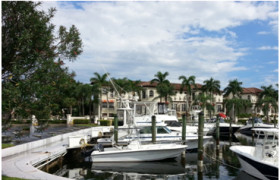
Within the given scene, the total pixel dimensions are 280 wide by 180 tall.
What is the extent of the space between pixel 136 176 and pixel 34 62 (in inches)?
436

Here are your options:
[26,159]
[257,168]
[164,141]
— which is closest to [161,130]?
[164,141]

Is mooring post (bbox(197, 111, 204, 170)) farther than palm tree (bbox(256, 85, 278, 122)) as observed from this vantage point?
No

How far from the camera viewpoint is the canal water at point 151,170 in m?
17.8

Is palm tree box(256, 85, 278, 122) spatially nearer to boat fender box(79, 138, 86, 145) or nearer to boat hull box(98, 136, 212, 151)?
boat hull box(98, 136, 212, 151)

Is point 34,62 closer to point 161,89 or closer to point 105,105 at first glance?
point 161,89

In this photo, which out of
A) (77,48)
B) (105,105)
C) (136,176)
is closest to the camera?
(77,48)

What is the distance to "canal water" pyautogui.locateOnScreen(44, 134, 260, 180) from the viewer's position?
17.8 meters

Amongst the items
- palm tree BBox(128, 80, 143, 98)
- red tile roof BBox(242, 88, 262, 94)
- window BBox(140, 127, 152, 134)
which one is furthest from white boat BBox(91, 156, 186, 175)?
red tile roof BBox(242, 88, 262, 94)

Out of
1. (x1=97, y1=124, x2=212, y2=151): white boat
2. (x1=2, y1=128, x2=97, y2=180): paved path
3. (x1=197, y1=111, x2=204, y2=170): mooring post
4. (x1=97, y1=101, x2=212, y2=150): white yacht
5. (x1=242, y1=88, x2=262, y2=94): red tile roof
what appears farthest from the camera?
(x1=242, y1=88, x2=262, y2=94): red tile roof

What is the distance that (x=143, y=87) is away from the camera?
7844cm

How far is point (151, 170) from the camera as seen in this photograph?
1934 centimetres

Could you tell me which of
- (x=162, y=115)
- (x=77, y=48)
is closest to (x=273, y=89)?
(x=162, y=115)

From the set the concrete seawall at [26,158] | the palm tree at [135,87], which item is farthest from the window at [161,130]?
the palm tree at [135,87]

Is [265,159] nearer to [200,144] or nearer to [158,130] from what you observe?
[200,144]
